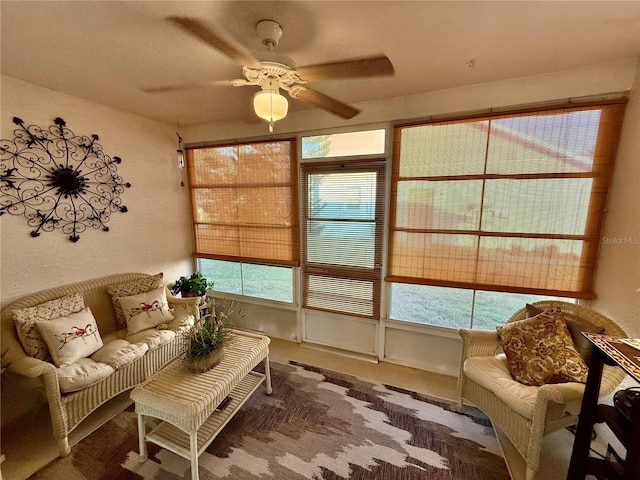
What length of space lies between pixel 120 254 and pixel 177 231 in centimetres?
73

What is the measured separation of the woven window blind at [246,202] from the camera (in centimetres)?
296

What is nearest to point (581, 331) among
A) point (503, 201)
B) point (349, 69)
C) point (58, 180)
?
point (503, 201)

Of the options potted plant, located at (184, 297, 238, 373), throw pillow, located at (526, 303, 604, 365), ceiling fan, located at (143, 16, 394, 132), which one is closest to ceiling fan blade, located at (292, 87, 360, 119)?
ceiling fan, located at (143, 16, 394, 132)

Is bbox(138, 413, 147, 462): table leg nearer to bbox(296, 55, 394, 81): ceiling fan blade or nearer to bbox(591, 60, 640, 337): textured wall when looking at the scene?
bbox(296, 55, 394, 81): ceiling fan blade

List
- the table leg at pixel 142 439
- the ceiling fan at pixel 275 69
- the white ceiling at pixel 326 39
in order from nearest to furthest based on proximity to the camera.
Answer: the ceiling fan at pixel 275 69 < the white ceiling at pixel 326 39 < the table leg at pixel 142 439

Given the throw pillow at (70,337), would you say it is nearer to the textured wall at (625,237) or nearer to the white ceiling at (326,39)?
the white ceiling at (326,39)

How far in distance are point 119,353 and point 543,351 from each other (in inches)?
120

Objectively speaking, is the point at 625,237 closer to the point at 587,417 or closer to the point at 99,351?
the point at 587,417

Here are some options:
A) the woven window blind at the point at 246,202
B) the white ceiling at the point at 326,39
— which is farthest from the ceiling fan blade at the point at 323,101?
the woven window blind at the point at 246,202

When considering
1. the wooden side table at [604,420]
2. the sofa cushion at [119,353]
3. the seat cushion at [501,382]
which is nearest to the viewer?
the wooden side table at [604,420]

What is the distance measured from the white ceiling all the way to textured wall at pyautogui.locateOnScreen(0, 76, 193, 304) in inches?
8.6

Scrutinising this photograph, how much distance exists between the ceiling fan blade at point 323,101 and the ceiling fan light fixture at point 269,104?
17cm

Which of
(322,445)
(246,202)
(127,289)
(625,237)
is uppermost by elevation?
(246,202)

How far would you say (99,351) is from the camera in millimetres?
2055
